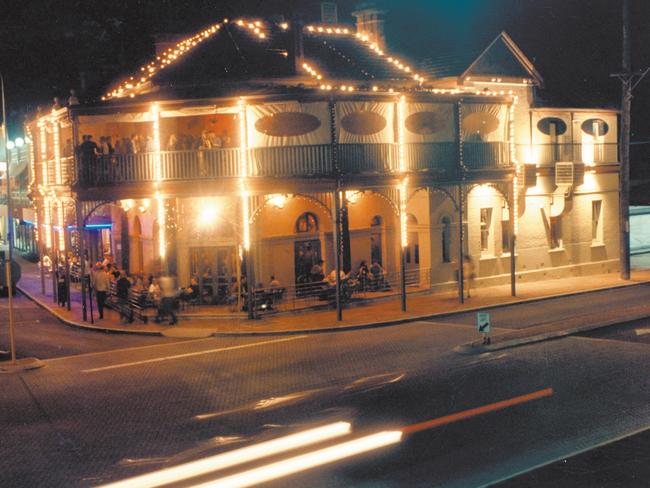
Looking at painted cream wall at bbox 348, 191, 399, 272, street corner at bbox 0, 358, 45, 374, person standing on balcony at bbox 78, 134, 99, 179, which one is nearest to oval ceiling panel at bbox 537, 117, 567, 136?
painted cream wall at bbox 348, 191, 399, 272

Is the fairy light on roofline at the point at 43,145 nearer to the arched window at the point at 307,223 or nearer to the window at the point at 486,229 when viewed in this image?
the arched window at the point at 307,223

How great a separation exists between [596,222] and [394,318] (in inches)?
589

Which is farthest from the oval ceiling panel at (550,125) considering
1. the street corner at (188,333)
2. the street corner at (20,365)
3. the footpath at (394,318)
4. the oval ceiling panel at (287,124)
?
the street corner at (20,365)

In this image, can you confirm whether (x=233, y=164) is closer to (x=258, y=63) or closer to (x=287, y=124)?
(x=287, y=124)

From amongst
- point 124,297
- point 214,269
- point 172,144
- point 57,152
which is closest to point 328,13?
point 172,144

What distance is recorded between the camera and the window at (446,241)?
30969mm

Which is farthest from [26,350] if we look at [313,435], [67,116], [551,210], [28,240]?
[28,240]

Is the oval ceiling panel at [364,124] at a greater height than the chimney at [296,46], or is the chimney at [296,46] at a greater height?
the chimney at [296,46]

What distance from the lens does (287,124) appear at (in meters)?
26.6

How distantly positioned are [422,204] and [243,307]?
26.4 ft

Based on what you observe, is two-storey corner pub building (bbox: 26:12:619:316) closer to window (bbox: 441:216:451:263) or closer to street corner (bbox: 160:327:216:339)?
window (bbox: 441:216:451:263)

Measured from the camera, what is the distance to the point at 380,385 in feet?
52.4

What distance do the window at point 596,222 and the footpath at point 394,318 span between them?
4.43 meters

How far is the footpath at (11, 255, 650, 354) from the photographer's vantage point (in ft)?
70.5
